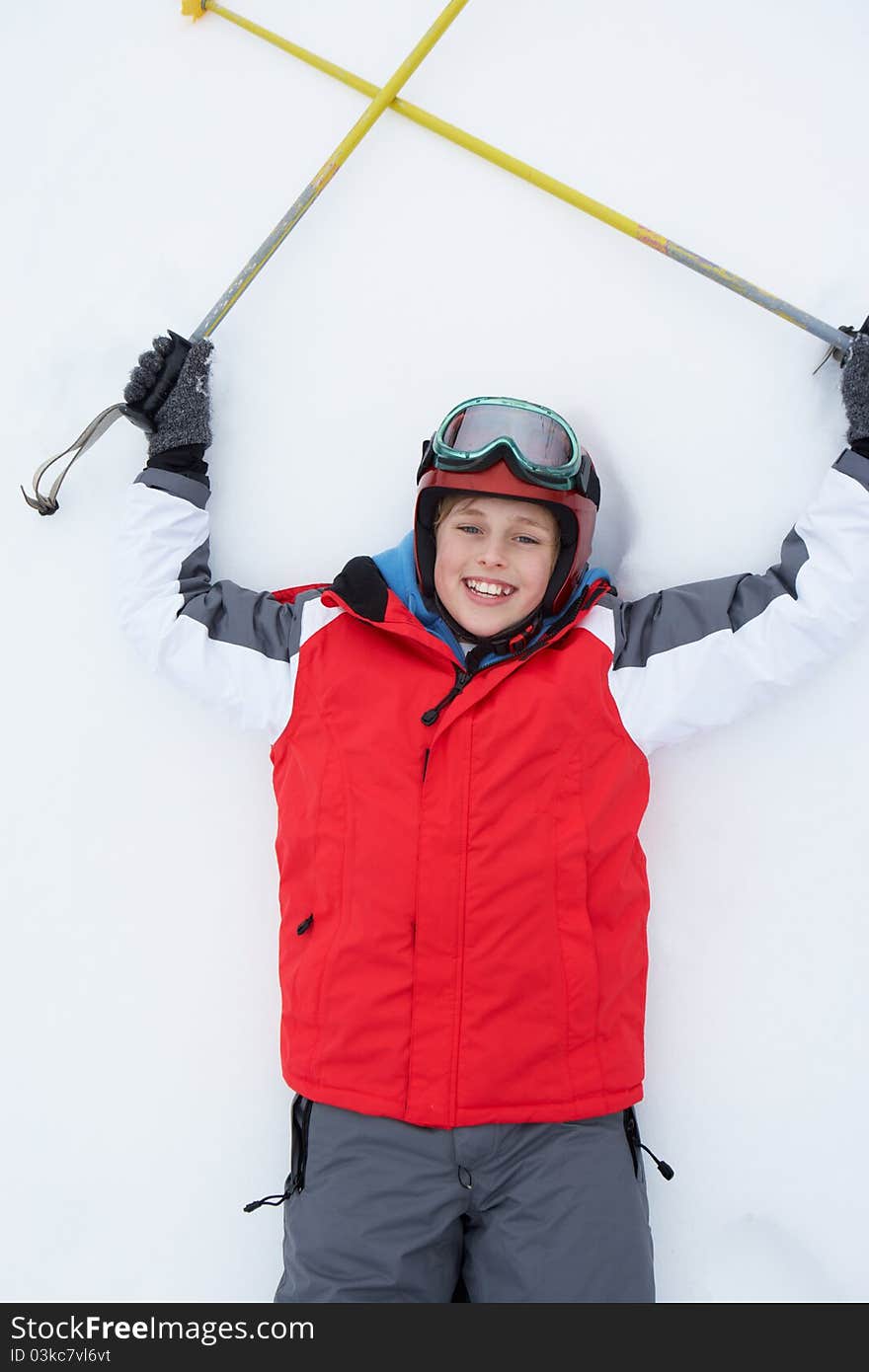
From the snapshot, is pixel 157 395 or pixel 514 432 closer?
pixel 514 432

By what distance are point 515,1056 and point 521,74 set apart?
2.27 meters

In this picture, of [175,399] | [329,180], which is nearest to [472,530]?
[175,399]

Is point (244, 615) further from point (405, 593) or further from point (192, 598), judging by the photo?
point (405, 593)

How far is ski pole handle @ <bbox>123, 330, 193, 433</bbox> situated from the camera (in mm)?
2291

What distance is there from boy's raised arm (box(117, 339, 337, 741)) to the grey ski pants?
35.5 inches

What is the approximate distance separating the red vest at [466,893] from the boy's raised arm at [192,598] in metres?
0.17

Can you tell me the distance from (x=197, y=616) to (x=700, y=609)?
1.08 meters

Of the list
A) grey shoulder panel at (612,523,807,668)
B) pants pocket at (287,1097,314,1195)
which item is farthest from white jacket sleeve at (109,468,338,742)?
pants pocket at (287,1097,314,1195)

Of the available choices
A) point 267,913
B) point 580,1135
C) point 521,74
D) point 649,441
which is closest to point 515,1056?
point 580,1135

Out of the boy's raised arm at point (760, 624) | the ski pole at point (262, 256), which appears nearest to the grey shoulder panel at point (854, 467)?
the boy's raised arm at point (760, 624)

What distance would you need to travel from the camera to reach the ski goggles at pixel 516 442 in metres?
2.11

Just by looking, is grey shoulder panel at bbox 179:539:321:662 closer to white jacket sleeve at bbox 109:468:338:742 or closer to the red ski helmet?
white jacket sleeve at bbox 109:468:338:742

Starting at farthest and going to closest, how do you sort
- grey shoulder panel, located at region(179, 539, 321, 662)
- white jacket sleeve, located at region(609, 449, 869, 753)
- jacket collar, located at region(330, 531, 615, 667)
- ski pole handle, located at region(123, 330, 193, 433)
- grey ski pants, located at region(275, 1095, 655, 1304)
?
ski pole handle, located at region(123, 330, 193, 433), grey shoulder panel, located at region(179, 539, 321, 662), jacket collar, located at region(330, 531, 615, 667), white jacket sleeve, located at region(609, 449, 869, 753), grey ski pants, located at region(275, 1095, 655, 1304)

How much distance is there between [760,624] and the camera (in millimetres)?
2010
